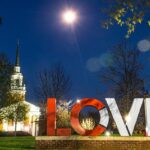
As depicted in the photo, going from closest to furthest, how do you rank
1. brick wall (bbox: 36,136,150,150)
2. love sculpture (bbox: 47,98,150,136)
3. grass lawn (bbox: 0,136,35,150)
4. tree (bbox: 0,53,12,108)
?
1. brick wall (bbox: 36,136,150,150)
2. love sculpture (bbox: 47,98,150,136)
3. grass lawn (bbox: 0,136,35,150)
4. tree (bbox: 0,53,12,108)

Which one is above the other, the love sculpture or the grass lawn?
the love sculpture

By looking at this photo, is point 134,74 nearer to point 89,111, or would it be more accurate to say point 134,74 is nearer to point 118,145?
point 118,145

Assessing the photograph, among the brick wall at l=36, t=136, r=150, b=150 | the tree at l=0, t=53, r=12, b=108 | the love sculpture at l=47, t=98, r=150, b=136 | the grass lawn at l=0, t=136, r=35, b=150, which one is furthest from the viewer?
the tree at l=0, t=53, r=12, b=108

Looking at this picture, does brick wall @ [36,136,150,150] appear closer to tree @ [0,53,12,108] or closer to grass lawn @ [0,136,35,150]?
grass lawn @ [0,136,35,150]

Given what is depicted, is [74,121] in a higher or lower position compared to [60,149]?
higher

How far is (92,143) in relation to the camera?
26.6 meters

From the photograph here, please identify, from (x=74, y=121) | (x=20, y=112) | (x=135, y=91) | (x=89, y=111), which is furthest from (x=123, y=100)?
(x=89, y=111)

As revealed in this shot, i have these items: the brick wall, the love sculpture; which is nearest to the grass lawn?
the brick wall

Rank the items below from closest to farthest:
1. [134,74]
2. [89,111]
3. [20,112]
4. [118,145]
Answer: [118,145] → [134,74] → [20,112] → [89,111]

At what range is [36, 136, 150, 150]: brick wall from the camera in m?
26.2

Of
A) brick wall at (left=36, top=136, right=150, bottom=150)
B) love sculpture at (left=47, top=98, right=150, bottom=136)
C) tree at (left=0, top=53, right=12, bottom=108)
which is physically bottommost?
brick wall at (left=36, top=136, right=150, bottom=150)

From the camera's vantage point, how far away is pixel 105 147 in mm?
26297

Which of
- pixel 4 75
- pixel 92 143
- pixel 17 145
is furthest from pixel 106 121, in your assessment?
pixel 4 75

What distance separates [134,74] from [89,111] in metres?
66.7
